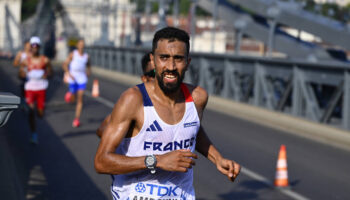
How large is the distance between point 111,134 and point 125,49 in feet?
109

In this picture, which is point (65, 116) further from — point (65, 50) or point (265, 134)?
point (65, 50)

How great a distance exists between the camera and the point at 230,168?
389 centimetres

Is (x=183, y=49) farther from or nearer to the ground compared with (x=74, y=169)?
farther from the ground

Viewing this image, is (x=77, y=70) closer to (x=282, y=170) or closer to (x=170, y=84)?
(x=282, y=170)

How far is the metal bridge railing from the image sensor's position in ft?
47.0

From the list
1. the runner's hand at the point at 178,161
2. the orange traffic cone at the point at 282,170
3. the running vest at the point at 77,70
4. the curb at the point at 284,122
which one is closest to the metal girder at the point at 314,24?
the curb at the point at 284,122

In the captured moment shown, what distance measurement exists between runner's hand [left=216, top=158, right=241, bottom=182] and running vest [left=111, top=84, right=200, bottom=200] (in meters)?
0.23

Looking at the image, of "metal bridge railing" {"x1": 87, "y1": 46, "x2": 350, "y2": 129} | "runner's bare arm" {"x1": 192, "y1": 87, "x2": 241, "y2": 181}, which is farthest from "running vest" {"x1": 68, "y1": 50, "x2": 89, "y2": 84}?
"runner's bare arm" {"x1": 192, "y1": 87, "x2": 241, "y2": 181}

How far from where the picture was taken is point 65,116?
16531mm

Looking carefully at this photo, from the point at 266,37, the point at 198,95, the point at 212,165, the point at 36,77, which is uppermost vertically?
the point at 198,95

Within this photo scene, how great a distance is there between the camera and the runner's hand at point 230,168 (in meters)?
3.88

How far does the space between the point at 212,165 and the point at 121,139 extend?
6.63 m

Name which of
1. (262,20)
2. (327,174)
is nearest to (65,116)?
(327,174)

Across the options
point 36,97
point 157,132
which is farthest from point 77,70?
point 157,132
